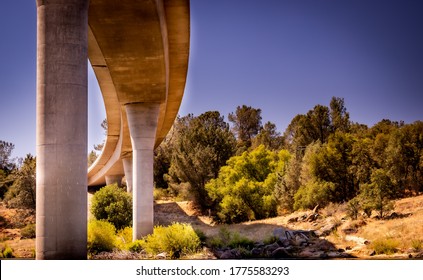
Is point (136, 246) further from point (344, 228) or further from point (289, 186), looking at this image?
point (289, 186)

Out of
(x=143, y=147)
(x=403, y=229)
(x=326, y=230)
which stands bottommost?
(x=326, y=230)

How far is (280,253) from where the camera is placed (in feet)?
74.9

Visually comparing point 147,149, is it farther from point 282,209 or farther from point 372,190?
point 282,209

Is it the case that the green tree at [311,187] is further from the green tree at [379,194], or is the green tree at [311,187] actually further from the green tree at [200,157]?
the green tree at [200,157]

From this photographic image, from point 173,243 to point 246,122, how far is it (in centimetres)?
5233

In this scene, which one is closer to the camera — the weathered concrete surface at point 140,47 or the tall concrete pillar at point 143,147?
the weathered concrete surface at point 140,47

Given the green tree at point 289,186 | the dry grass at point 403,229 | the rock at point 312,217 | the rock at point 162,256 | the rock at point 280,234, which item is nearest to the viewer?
the dry grass at point 403,229

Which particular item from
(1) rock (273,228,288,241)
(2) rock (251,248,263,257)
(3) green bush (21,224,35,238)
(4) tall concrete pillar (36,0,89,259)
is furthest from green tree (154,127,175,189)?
(4) tall concrete pillar (36,0,89,259)

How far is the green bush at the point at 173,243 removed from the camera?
21.7 m

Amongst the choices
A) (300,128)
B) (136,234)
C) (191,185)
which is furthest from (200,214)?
(136,234)

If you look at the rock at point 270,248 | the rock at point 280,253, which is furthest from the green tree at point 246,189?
the rock at point 280,253

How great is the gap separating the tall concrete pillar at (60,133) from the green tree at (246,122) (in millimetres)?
61407

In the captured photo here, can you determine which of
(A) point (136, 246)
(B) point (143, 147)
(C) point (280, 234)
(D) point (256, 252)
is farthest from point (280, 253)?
(B) point (143, 147)

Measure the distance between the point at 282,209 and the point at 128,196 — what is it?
44.0 feet
